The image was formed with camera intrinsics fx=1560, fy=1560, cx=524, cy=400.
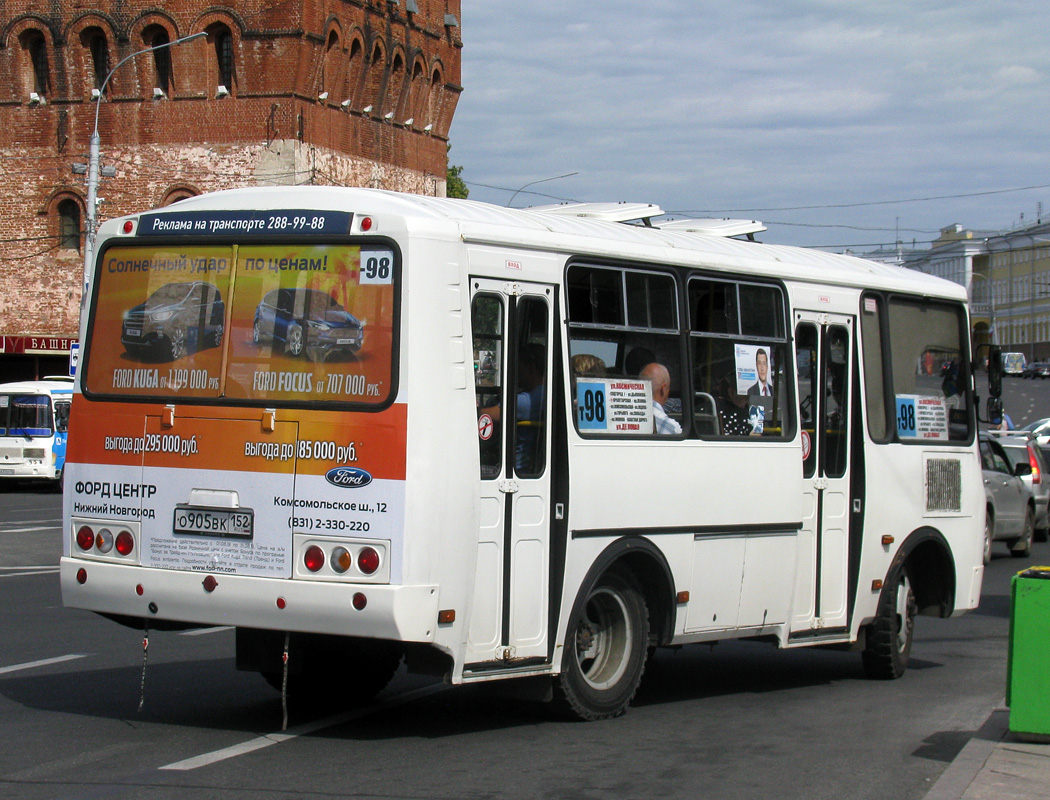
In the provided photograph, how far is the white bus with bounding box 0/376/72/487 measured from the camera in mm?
34875

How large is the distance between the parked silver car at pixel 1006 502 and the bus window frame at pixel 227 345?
14.9 metres

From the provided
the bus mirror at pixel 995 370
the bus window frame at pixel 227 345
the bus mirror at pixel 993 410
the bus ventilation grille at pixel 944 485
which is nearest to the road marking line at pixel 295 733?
the bus window frame at pixel 227 345

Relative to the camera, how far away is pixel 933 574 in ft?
37.9

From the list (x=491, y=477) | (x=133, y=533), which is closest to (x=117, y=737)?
(x=133, y=533)

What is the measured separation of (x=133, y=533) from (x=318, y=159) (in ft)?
135

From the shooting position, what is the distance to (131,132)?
4844 cm

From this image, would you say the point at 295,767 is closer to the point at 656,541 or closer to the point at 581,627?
the point at 581,627

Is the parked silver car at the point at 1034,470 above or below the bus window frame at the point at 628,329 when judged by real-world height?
below

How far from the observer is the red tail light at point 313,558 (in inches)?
287

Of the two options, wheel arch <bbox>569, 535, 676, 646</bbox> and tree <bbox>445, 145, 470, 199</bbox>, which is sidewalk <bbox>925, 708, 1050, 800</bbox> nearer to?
wheel arch <bbox>569, 535, 676, 646</bbox>

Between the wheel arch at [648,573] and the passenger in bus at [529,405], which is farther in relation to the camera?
the wheel arch at [648,573]

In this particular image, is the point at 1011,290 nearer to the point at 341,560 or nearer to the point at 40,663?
the point at 40,663

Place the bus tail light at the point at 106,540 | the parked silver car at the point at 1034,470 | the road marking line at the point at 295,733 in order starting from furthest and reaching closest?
1. the parked silver car at the point at 1034,470
2. the bus tail light at the point at 106,540
3. the road marking line at the point at 295,733

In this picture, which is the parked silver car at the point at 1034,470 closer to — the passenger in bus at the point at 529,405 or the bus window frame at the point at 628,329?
the bus window frame at the point at 628,329
